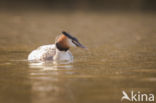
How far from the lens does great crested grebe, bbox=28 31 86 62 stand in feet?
44.9

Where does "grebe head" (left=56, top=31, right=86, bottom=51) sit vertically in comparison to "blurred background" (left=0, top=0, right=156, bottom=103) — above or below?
above

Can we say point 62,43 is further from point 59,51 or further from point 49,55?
point 49,55

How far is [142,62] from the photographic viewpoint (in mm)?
13086

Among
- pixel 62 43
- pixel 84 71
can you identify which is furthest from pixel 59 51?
pixel 84 71

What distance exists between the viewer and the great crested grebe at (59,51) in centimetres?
1368

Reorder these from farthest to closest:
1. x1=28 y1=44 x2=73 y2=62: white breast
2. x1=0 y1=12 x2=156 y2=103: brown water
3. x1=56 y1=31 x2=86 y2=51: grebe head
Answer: x1=56 y1=31 x2=86 y2=51: grebe head → x1=28 y1=44 x2=73 y2=62: white breast → x1=0 y1=12 x2=156 y2=103: brown water

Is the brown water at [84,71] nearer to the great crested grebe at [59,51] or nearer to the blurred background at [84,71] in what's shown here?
Answer: the blurred background at [84,71]

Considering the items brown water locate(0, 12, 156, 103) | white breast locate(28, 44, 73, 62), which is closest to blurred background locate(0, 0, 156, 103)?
brown water locate(0, 12, 156, 103)

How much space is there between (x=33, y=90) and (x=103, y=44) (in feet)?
29.0

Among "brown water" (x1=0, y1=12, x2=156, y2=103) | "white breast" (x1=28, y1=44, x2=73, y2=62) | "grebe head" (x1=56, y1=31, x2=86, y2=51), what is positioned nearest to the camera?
"brown water" (x1=0, y1=12, x2=156, y2=103)

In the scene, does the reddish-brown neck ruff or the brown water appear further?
the reddish-brown neck ruff

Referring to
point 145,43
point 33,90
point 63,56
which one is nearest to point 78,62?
point 63,56

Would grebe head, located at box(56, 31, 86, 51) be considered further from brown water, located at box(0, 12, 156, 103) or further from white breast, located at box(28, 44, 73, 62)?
brown water, located at box(0, 12, 156, 103)

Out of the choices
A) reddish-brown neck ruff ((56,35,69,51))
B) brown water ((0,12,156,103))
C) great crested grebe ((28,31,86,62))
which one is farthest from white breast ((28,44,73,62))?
brown water ((0,12,156,103))
